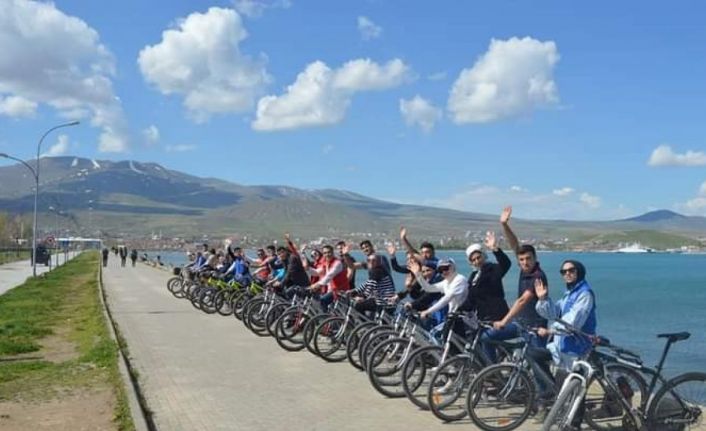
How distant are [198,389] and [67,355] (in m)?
4.25

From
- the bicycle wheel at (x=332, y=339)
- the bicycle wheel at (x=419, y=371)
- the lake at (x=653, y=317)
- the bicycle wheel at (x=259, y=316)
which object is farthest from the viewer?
the lake at (x=653, y=317)

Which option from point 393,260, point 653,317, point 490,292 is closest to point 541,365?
point 490,292

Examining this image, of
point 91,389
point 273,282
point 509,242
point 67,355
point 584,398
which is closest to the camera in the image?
point 584,398

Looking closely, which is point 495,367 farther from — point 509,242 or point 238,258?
point 238,258

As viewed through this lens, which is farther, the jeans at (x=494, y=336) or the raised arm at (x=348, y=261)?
the raised arm at (x=348, y=261)

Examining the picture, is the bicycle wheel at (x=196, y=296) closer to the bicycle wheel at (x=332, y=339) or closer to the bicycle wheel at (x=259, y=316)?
the bicycle wheel at (x=259, y=316)

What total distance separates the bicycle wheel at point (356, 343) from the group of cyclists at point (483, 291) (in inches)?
20.4

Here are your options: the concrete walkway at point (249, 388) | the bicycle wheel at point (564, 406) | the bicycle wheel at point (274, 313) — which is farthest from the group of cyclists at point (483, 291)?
the concrete walkway at point (249, 388)

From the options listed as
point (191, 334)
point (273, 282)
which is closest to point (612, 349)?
point (273, 282)

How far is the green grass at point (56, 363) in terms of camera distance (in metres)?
9.64

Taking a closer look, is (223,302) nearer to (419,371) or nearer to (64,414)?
(64,414)

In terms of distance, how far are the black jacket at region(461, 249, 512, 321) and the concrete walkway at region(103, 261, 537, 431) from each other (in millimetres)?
1249

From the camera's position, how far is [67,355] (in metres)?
13.1

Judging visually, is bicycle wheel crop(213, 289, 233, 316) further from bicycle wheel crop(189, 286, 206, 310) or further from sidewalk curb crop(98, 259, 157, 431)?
sidewalk curb crop(98, 259, 157, 431)
